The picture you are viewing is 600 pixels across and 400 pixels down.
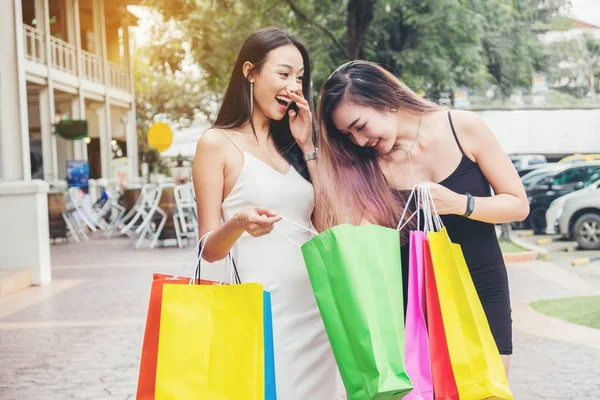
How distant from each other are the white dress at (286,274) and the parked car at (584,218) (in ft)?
42.4

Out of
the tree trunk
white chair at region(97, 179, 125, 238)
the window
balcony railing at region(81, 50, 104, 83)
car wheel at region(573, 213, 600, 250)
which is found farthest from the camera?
balcony railing at region(81, 50, 104, 83)

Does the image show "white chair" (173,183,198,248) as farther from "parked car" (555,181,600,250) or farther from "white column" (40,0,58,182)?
"white column" (40,0,58,182)

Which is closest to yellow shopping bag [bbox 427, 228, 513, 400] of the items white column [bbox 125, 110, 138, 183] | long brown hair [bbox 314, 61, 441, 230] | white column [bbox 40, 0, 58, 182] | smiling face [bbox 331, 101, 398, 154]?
long brown hair [bbox 314, 61, 441, 230]

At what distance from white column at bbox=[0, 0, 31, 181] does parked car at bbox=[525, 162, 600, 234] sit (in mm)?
10601

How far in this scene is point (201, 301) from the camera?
2.17 meters

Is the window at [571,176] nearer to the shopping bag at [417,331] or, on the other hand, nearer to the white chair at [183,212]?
the white chair at [183,212]

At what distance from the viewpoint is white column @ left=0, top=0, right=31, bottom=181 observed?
1012 cm

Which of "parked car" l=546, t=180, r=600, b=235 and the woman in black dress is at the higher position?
the woman in black dress

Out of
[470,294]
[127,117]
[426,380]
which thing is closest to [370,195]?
[470,294]

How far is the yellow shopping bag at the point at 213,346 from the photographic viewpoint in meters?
2.10

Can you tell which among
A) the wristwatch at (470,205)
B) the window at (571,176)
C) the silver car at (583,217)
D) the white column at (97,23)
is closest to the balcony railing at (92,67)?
the white column at (97,23)

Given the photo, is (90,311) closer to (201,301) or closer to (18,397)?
(18,397)

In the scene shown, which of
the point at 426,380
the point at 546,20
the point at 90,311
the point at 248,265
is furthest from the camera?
the point at 546,20

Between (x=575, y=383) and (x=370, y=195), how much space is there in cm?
354
